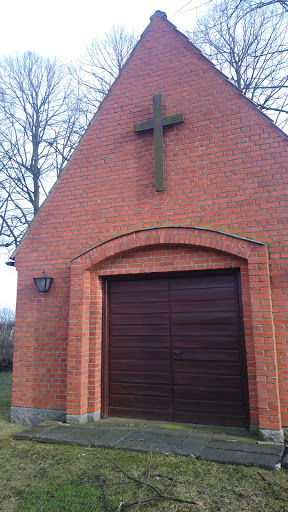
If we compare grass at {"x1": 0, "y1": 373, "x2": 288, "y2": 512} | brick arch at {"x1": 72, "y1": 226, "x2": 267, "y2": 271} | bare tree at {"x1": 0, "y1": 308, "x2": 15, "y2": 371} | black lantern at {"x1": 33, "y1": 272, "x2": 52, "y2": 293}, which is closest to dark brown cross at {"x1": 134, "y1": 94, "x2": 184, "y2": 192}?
brick arch at {"x1": 72, "y1": 226, "x2": 267, "y2": 271}

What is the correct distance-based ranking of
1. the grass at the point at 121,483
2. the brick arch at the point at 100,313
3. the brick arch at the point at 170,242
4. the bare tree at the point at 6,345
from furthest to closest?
the bare tree at the point at 6,345
the brick arch at the point at 170,242
the brick arch at the point at 100,313
the grass at the point at 121,483

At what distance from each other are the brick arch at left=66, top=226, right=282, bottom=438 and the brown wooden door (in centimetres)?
38

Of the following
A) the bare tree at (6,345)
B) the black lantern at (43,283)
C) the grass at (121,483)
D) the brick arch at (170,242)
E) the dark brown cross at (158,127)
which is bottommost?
the grass at (121,483)

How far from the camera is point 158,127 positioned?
5871 millimetres

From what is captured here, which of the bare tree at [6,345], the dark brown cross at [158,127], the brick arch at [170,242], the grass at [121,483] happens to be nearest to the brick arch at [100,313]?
the brick arch at [170,242]

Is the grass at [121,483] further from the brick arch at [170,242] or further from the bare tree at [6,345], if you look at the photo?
the bare tree at [6,345]

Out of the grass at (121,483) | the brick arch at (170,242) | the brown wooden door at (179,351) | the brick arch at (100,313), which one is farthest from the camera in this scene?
the brown wooden door at (179,351)

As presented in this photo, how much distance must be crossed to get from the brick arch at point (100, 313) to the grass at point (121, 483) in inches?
43.8

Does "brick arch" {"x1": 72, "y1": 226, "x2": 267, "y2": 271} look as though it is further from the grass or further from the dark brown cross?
the grass

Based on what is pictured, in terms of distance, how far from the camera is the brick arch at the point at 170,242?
5035mm

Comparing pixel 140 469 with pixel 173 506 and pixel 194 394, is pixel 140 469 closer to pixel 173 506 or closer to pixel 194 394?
pixel 173 506

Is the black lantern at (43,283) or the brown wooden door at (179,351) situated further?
the black lantern at (43,283)

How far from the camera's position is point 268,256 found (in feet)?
16.4

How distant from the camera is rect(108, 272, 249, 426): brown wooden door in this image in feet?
17.1
